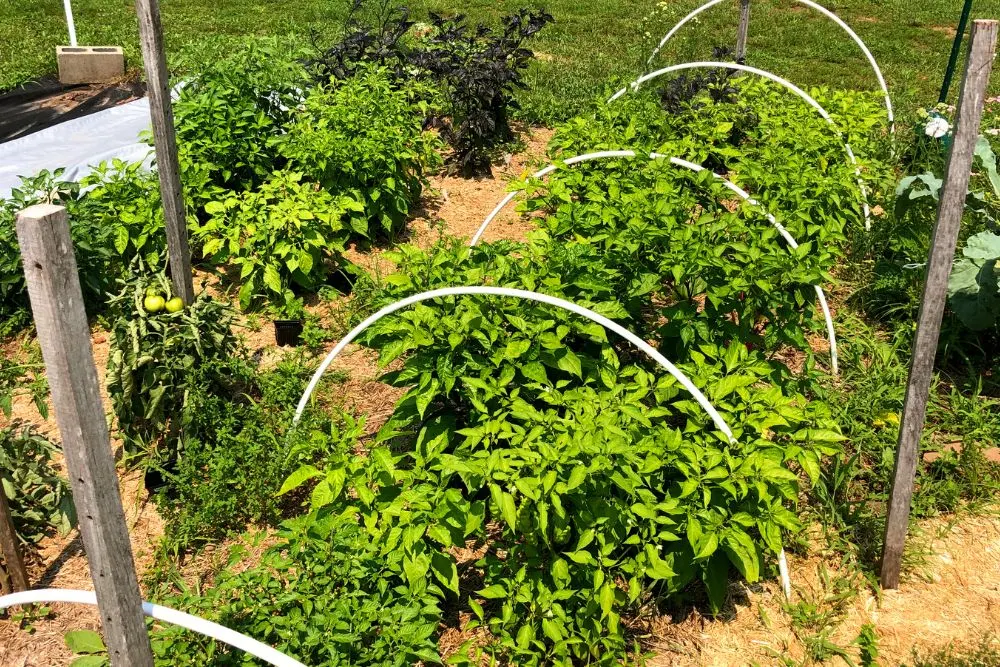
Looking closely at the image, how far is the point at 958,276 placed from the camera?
15.6 feet

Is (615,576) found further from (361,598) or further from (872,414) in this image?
(872,414)

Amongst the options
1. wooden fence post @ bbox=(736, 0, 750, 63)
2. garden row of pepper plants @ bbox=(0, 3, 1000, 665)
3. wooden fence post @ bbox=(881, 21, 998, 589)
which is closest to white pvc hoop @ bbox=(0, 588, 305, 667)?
garden row of pepper plants @ bbox=(0, 3, 1000, 665)

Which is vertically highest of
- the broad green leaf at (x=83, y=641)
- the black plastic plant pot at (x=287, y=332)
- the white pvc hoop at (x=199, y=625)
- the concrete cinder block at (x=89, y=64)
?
the concrete cinder block at (x=89, y=64)

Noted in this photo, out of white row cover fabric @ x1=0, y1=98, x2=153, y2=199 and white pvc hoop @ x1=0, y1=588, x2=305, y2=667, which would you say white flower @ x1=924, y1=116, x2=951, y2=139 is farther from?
white row cover fabric @ x1=0, y1=98, x2=153, y2=199

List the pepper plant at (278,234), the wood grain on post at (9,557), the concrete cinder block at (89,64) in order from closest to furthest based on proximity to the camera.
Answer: the wood grain on post at (9,557) < the pepper plant at (278,234) < the concrete cinder block at (89,64)

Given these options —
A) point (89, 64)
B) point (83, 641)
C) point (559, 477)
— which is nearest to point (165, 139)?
point (83, 641)

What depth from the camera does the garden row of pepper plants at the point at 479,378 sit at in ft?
9.71

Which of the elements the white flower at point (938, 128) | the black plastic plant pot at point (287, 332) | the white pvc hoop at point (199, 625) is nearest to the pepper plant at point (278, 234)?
the black plastic plant pot at point (287, 332)

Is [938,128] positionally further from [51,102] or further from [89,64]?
[89,64]

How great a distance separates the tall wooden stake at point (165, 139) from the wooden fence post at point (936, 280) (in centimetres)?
333

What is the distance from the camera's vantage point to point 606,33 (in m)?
11.2

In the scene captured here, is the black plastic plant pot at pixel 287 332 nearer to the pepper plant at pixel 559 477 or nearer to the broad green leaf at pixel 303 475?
the pepper plant at pixel 559 477

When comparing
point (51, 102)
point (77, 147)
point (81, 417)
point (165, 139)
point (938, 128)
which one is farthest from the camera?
point (51, 102)

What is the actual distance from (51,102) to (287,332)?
5.07 metres
